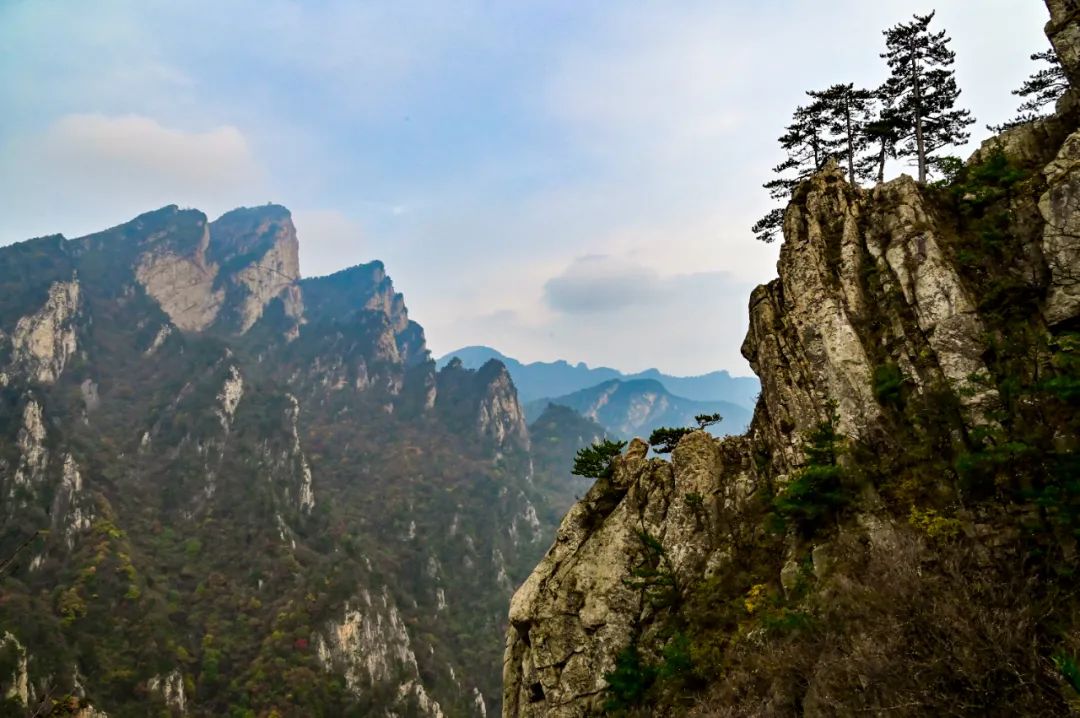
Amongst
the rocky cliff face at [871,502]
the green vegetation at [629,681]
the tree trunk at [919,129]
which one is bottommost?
the green vegetation at [629,681]

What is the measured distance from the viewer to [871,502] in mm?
18297

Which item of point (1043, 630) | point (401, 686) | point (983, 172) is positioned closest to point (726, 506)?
point (1043, 630)

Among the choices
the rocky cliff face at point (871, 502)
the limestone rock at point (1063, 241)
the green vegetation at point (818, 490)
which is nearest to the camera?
the rocky cliff face at point (871, 502)

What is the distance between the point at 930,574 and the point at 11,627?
136 metres

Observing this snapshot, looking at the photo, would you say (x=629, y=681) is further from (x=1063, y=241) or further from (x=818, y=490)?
(x=1063, y=241)

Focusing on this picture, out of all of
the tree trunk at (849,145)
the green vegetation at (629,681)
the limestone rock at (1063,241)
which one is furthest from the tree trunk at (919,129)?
the green vegetation at (629,681)

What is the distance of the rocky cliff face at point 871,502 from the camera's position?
12.2m

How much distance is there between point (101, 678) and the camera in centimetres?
9869

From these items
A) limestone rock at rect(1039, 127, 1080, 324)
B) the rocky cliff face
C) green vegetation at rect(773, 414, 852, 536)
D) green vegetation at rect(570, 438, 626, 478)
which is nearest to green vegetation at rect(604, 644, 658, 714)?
the rocky cliff face

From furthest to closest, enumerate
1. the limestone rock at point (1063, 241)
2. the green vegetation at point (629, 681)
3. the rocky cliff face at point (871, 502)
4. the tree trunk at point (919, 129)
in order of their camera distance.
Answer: the tree trunk at point (919, 129) → the green vegetation at point (629, 681) → the limestone rock at point (1063, 241) → the rocky cliff face at point (871, 502)

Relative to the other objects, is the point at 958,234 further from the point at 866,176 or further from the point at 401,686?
the point at 401,686

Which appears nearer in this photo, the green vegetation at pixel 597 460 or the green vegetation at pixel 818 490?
the green vegetation at pixel 818 490

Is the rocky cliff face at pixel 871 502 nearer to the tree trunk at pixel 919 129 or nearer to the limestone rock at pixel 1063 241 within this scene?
the limestone rock at pixel 1063 241

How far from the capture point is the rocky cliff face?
12.2 meters
